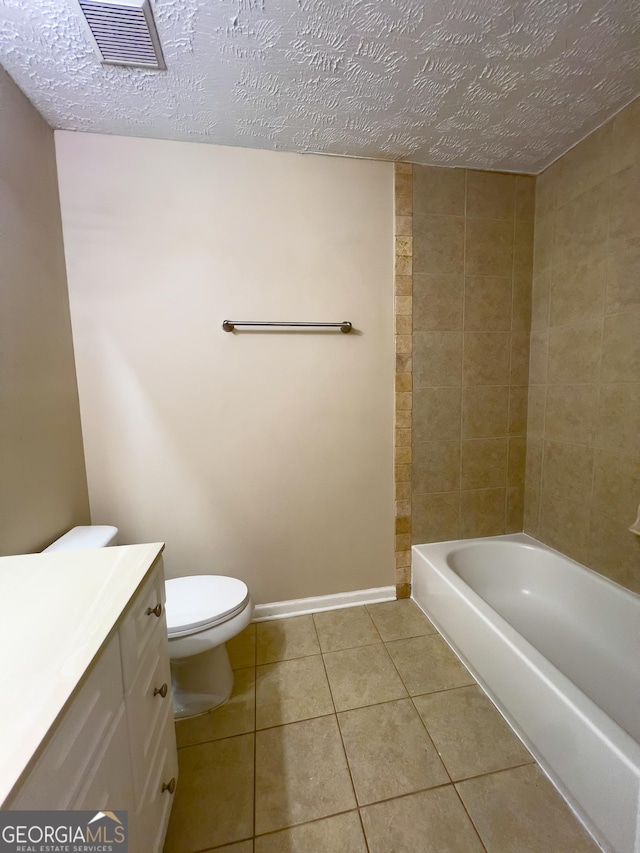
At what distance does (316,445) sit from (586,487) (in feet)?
4.29

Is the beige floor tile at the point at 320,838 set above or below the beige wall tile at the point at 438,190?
below

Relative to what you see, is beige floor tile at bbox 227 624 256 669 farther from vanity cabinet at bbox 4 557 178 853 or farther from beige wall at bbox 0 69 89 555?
beige wall at bbox 0 69 89 555

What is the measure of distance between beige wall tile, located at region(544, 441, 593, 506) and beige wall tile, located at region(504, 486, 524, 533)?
0.15 meters

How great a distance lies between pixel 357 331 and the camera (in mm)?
1657

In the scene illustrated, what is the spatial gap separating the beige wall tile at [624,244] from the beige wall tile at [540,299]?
12.1 inches

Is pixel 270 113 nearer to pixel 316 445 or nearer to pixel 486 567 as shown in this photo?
pixel 316 445

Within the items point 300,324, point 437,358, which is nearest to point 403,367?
point 437,358

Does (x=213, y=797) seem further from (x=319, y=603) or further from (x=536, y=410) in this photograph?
(x=536, y=410)

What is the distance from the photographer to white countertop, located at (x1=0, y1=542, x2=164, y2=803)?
428 millimetres

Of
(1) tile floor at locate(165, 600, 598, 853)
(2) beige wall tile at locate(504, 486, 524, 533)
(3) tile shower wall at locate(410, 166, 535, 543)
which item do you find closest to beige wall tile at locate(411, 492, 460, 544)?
(3) tile shower wall at locate(410, 166, 535, 543)

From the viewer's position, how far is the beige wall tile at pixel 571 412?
1518mm

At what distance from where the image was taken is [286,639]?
1576mm

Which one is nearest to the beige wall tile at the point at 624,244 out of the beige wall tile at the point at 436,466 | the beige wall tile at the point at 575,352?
the beige wall tile at the point at 575,352

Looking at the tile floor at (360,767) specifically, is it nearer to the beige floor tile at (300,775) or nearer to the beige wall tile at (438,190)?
the beige floor tile at (300,775)
